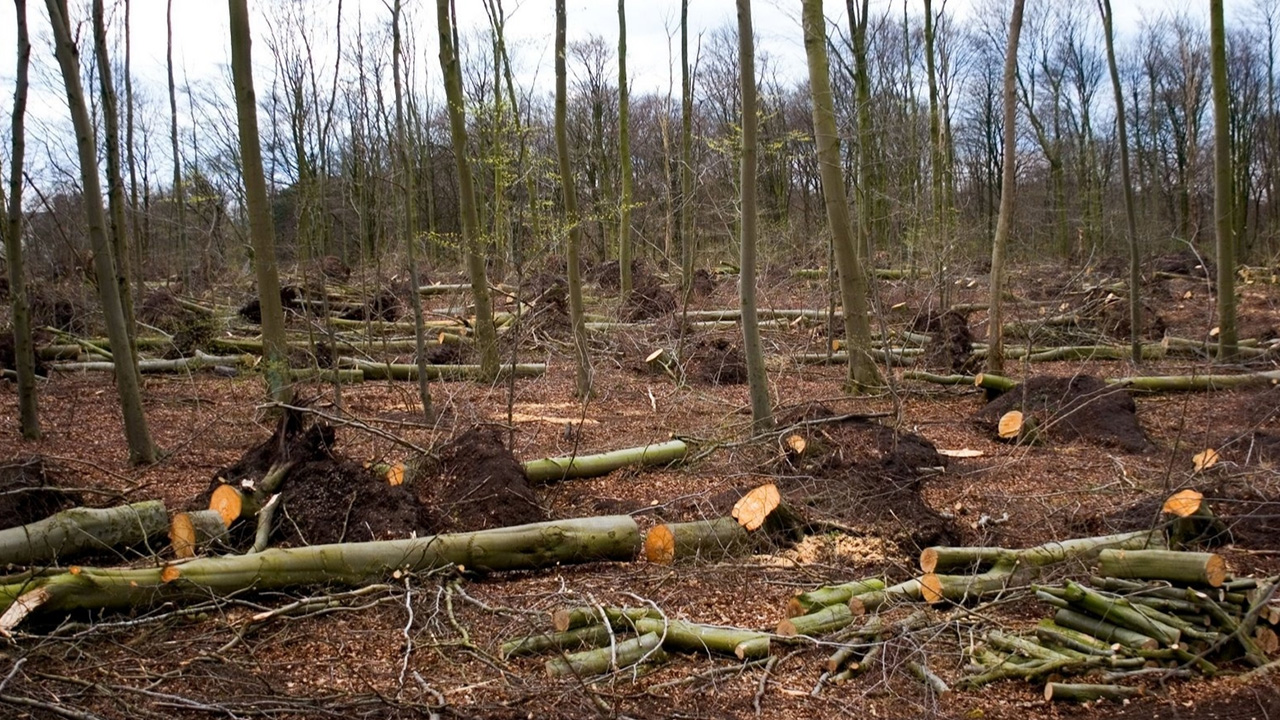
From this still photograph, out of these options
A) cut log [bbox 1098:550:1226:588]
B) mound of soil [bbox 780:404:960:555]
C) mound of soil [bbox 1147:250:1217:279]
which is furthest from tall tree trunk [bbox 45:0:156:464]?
mound of soil [bbox 1147:250:1217:279]

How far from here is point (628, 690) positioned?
4.09 m

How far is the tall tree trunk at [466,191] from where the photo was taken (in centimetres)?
1118

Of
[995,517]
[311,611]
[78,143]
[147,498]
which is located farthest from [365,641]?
[78,143]

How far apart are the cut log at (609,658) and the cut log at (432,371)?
778 cm

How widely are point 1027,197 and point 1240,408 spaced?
31.0 m

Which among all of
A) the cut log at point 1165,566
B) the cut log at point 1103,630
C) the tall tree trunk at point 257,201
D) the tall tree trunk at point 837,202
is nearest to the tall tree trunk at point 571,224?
the tall tree trunk at point 837,202

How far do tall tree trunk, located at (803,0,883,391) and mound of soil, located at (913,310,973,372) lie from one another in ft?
6.00

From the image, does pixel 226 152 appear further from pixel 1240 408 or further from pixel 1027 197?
pixel 1027 197

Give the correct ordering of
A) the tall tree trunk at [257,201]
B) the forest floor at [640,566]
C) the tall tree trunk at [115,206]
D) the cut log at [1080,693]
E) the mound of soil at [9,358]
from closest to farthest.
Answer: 1. the forest floor at [640,566]
2. the cut log at [1080,693]
3. the tall tree trunk at [257,201]
4. the tall tree trunk at [115,206]
5. the mound of soil at [9,358]

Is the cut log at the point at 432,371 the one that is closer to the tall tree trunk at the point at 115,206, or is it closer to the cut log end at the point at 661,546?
the tall tree trunk at the point at 115,206

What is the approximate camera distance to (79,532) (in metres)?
5.14

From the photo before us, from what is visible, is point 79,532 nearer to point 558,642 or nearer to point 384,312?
point 558,642

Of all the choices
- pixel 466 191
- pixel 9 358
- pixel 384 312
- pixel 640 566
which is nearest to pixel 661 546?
pixel 640 566

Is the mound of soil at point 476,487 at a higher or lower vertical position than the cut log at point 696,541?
higher
